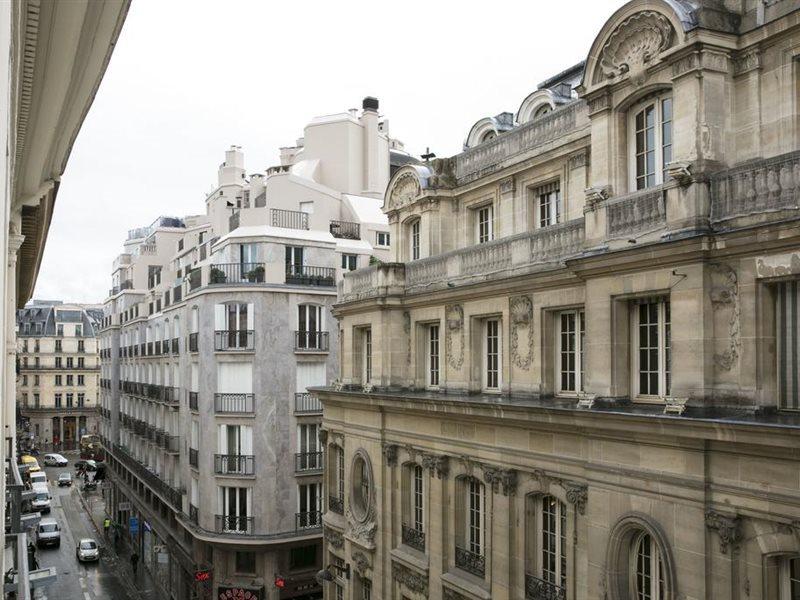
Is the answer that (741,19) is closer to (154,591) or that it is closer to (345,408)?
(345,408)

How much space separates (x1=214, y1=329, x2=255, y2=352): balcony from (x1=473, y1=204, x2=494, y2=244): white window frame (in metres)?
16.4

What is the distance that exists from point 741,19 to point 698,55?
1250 mm

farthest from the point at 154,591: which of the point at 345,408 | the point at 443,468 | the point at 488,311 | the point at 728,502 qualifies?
the point at 728,502

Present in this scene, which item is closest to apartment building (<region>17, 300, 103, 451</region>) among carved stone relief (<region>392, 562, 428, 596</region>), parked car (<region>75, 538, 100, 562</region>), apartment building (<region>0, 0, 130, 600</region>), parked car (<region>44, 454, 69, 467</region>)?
parked car (<region>44, 454, 69, 467</region>)

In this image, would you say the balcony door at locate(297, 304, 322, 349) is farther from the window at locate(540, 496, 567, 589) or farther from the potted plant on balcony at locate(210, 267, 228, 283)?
the window at locate(540, 496, 567, 589)

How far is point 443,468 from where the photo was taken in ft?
68.1

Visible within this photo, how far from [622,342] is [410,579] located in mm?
11031

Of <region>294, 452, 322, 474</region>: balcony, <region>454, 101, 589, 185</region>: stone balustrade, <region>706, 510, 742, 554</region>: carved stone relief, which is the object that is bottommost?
<region>294, 452, 322, 474</region>: balcony

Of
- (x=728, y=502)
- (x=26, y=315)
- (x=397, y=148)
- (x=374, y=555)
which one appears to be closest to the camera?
(x=728, y=502)

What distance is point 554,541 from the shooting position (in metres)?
17.2

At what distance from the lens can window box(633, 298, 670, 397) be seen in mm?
14102

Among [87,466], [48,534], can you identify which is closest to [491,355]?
[48,534]

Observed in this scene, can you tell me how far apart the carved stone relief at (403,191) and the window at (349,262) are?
550 inches

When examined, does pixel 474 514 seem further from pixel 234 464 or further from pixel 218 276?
pixel 218 276
